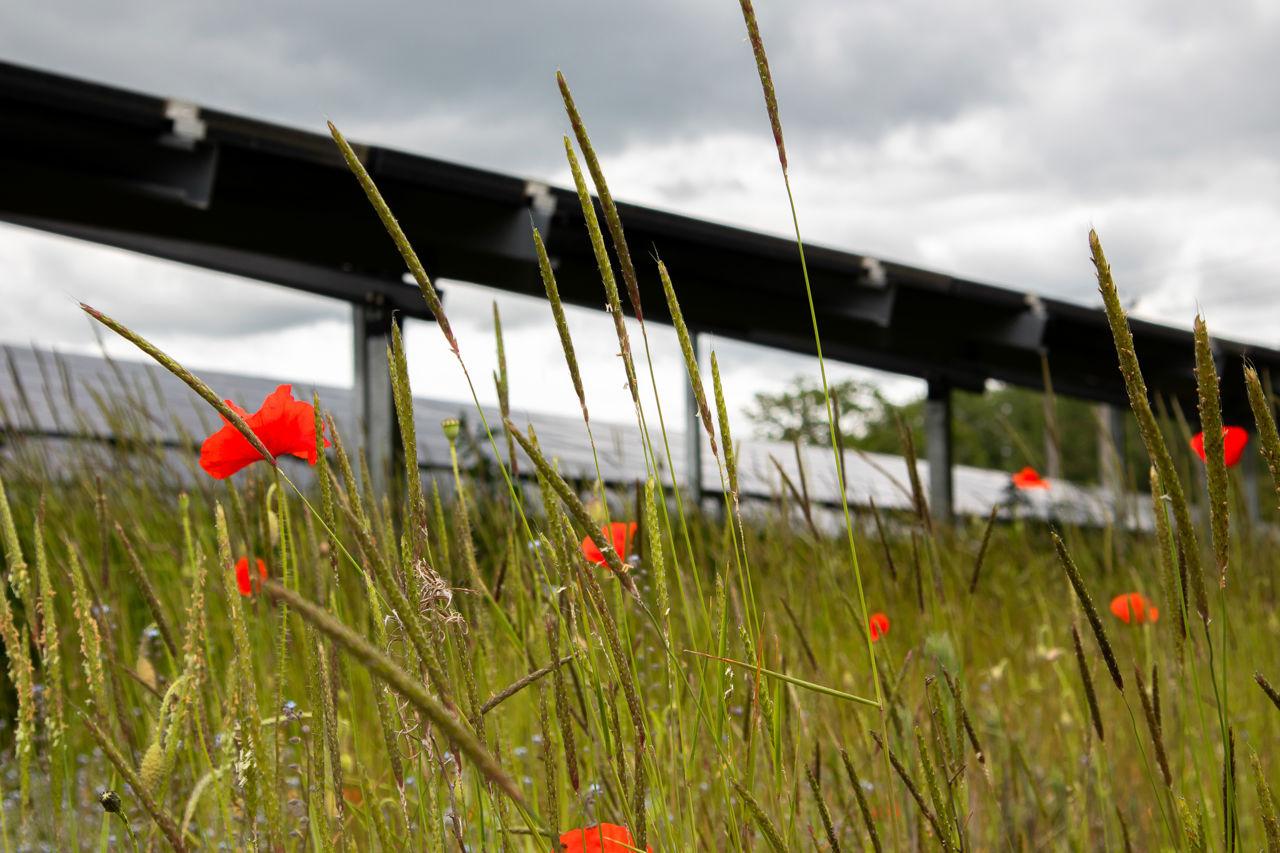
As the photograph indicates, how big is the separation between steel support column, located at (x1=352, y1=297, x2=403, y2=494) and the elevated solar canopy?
14mm

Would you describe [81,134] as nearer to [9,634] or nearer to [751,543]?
[751,543]

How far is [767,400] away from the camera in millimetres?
48344

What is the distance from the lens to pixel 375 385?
17.5 ft

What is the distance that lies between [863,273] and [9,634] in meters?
6.51

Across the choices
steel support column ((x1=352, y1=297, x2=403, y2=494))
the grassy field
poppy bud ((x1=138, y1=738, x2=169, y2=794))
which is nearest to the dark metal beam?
steel support column ((x1=352, y1=297, x2=403, y2=494))

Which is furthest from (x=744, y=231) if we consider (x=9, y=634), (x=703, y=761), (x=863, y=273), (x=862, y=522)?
(x=9, y=634)

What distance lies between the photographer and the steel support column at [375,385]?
5098 millimetres

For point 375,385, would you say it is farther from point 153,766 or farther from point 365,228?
point 153,766

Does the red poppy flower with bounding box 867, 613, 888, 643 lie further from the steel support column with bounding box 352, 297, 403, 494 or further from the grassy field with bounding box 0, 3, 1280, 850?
the steel support column with bounding box 352, 297, 403, 494

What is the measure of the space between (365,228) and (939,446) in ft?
15.6

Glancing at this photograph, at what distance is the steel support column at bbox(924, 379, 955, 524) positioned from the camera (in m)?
7.99

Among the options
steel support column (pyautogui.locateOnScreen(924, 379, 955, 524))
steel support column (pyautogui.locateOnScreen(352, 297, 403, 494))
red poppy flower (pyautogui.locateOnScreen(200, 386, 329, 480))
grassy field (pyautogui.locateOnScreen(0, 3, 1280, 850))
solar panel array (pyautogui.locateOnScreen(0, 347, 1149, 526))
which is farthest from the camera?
steel support column (pyautogui.locateOnScreen(924, 379, 955, 524))

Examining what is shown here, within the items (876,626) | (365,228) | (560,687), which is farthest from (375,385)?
(560,687)

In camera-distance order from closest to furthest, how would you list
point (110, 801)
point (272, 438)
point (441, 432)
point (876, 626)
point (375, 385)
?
point (110, 801), point (272, 438), point (876, 626), point (375, 385), point (441, 432)
